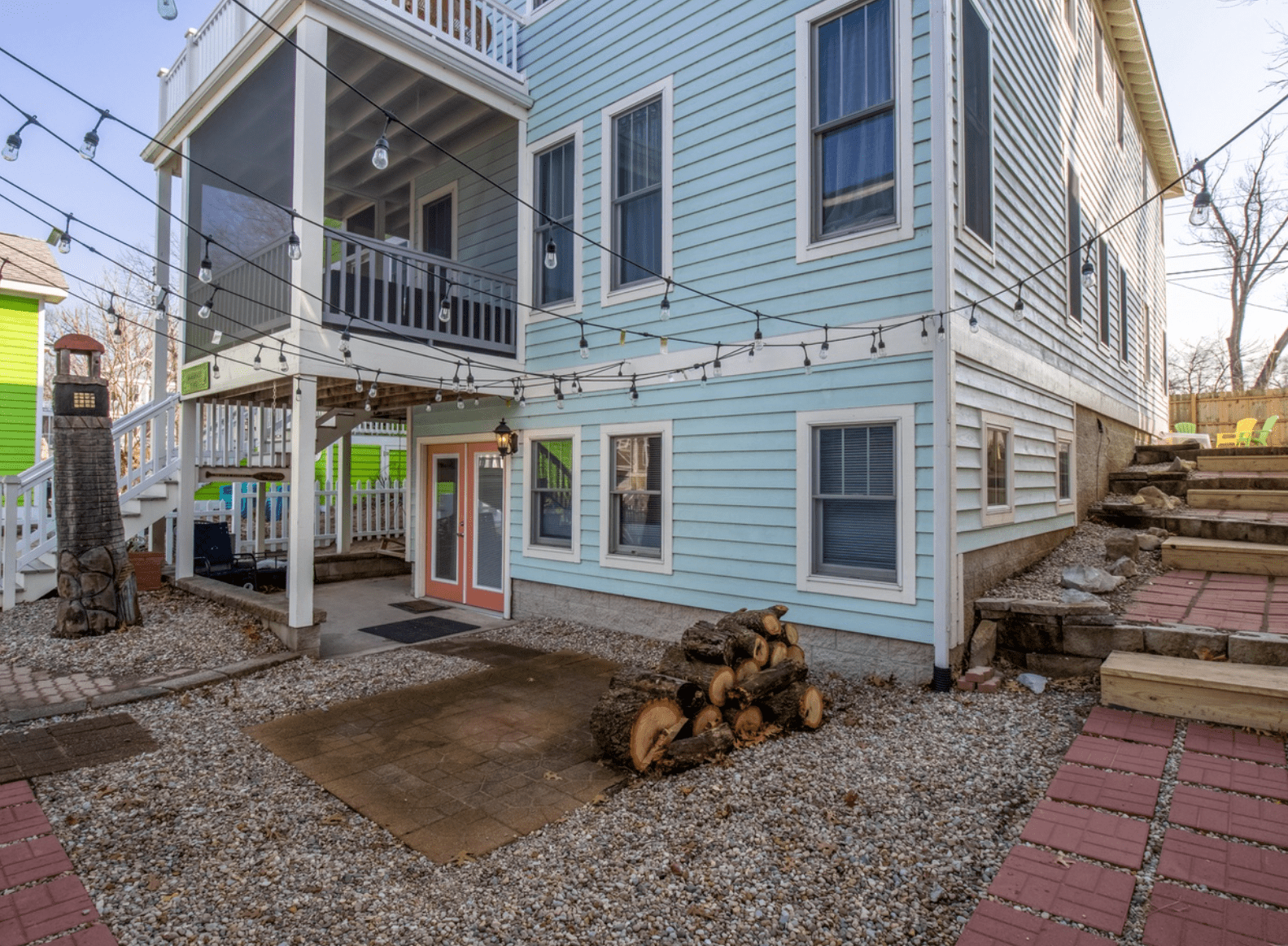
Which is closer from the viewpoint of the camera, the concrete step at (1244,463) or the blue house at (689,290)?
the blue house at (689,290)

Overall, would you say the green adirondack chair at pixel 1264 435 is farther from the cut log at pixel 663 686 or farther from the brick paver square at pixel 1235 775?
the cut log at pixel 663 686

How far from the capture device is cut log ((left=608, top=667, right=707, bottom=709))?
13.0ft

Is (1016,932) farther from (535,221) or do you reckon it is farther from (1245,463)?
(1245,463)

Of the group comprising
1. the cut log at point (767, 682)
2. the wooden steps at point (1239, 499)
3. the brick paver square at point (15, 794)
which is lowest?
the brick paver square at point (15, 794)

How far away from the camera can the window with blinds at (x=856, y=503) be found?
5.30 meters

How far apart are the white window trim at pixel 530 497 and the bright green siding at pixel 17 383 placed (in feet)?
34.7

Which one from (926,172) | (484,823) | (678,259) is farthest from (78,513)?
(926,172)

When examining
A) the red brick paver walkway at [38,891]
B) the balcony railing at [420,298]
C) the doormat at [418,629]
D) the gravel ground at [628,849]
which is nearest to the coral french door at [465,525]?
the doormat at [418,629]

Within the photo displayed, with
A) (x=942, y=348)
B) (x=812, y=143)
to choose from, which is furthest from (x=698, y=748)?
(x=812, y=143)

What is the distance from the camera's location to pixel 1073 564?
6.78m

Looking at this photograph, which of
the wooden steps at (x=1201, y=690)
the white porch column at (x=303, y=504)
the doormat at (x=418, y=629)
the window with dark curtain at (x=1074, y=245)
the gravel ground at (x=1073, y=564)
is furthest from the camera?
the window with dark curtain at (x=1074, y=245)

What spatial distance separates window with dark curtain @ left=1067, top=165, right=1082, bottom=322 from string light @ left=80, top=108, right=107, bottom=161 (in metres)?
9.14

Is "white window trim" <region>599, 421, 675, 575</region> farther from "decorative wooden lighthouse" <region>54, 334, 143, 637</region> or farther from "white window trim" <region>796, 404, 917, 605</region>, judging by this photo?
"decorative wooden lighthouse" <region>54, 334, 143, 637</region>

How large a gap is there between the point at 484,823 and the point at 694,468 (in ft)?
12.6
